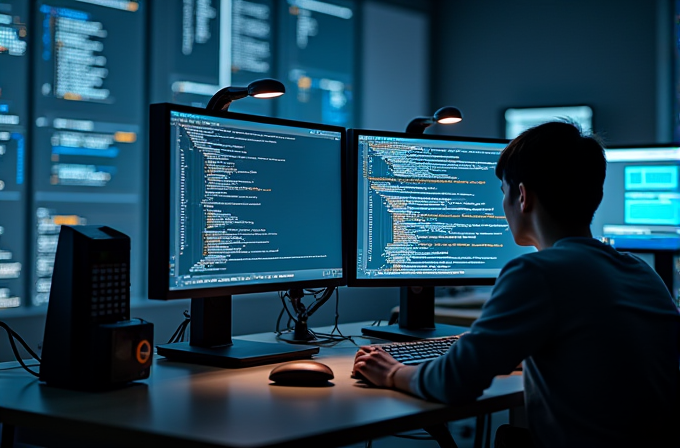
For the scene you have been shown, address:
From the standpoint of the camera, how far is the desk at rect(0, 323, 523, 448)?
105 cm

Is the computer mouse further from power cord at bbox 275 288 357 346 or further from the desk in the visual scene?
power cord at bbox 275 288 357 346

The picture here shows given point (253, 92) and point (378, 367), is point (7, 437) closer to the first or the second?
point (378, 367)

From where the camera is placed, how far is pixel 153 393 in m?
1.30

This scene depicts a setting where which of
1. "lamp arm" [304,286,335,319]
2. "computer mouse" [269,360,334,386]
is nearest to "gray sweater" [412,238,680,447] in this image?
"computer mouse" [269,360,334,386]

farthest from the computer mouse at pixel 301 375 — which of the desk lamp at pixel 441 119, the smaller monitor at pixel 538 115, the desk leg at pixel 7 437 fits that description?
the smaller monitor at pixel 538 115

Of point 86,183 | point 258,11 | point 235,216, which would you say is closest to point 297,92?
point 258,11

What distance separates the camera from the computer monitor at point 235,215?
1.46 meters

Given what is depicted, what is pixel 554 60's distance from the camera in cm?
479

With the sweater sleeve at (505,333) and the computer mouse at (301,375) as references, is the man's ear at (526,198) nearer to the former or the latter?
the sweater sleeve at (505,333)

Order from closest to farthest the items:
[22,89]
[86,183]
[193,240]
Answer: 1. [193,240]
2. [22,89]
3. [86,183]

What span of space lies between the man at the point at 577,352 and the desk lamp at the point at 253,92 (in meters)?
0.72

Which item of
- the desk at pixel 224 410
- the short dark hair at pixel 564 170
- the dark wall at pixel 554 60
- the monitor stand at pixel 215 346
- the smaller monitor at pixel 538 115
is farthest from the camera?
the smaller monitor at pixel 538 115

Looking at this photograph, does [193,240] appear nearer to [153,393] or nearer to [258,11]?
[153,393]

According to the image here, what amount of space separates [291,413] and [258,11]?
3.38 m
